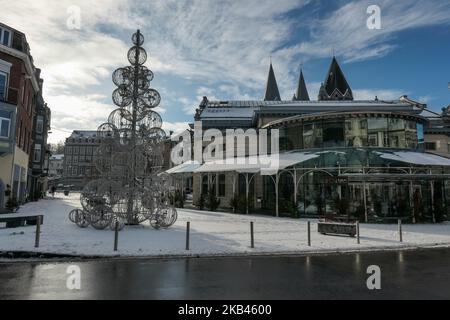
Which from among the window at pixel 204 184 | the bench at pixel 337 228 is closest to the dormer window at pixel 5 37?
the window at pixel 204 184

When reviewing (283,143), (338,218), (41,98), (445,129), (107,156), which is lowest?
(338,218)

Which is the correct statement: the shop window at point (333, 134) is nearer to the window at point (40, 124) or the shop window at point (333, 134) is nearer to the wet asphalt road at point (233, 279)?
the wet asphalt road at point (233, 279)

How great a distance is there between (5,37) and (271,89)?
194ft

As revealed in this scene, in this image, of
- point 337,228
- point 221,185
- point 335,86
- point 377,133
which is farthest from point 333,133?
point 335,86

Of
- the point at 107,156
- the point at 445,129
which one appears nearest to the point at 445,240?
the point at 107,156

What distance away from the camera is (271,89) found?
73875mm

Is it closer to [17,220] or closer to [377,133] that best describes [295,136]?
[377,133]

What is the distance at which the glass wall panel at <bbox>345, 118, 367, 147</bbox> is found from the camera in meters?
21.9

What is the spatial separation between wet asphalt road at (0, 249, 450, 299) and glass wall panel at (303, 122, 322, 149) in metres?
14.6

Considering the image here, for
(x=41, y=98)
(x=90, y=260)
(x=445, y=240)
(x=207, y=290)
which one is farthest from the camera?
(x=41, y=98)

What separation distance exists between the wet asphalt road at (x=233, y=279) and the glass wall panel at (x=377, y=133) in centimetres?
1390

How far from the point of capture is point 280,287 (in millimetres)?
6461
